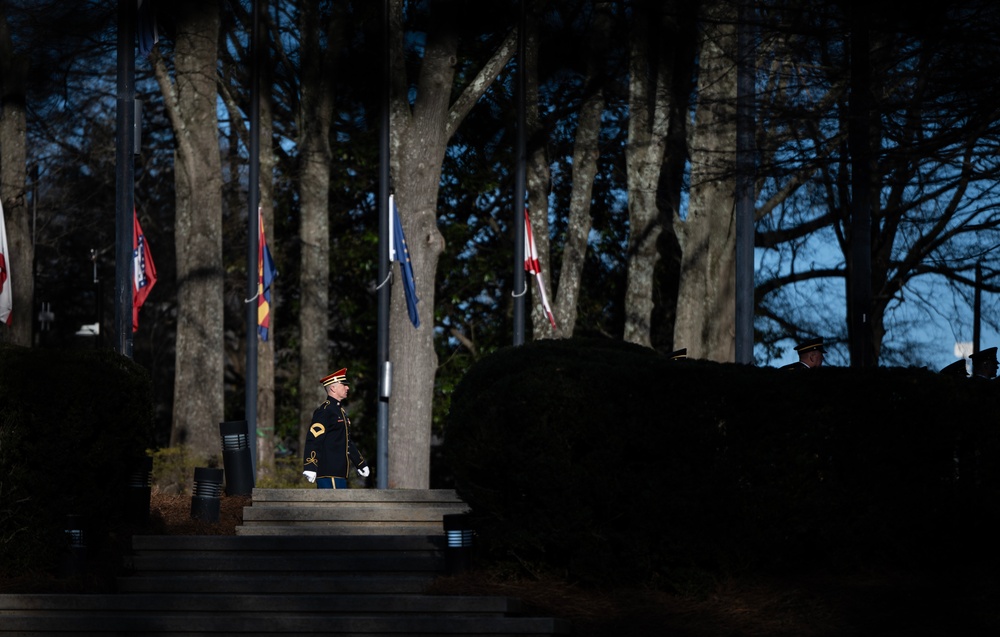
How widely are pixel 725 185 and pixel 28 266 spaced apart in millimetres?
14454

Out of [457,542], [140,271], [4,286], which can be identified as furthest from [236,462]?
[457,542]

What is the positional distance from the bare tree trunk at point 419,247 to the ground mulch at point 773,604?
11254 millimetres

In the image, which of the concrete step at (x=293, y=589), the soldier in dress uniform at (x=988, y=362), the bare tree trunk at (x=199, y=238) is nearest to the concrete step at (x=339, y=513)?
the concrete step at (x=293, y=589)

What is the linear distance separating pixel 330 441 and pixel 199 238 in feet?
29.2

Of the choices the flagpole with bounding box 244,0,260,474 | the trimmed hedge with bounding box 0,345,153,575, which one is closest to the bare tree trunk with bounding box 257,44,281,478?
the flagpole with bounding box 244,0,260,474

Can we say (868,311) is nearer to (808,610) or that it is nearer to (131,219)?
(808,610)

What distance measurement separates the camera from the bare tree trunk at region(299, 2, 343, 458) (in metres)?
30.5

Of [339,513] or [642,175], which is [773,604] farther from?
[642,175]

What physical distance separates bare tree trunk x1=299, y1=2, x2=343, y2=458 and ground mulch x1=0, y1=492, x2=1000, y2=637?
61.7ft

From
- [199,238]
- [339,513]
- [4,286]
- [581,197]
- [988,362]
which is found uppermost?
[581,197]

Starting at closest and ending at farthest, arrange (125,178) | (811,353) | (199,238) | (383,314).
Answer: (811,353)
(125,178)
(383,314)
(199,238)

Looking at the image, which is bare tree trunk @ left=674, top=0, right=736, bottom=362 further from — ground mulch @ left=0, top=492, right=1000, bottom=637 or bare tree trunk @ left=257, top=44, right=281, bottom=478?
ground mulch @ left=0, top=492, right=1000, bottom=637

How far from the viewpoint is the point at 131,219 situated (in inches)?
637

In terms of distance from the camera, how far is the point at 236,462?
17.5 m
